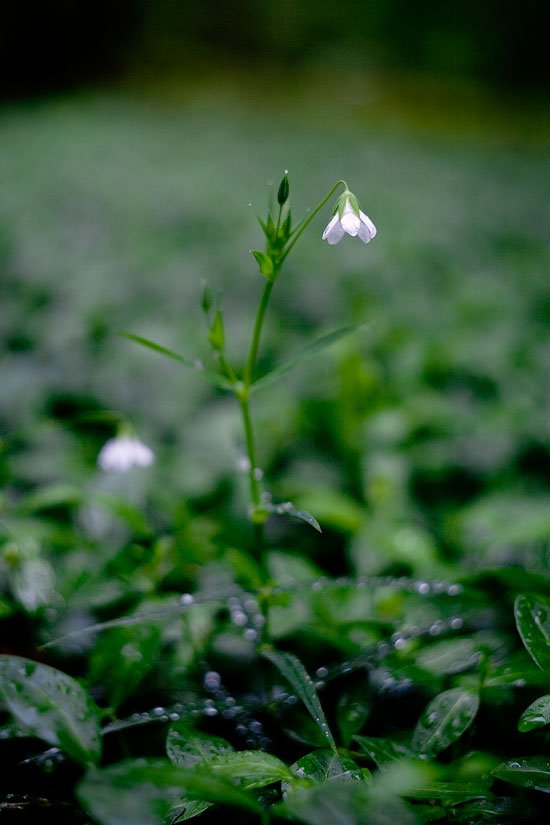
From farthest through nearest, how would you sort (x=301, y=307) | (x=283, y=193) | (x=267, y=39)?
1. (x=267, y=39)
2. (x=301, y=307)
3. (x=283, y=193)

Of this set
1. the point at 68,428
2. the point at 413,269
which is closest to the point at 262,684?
the point at 68,428

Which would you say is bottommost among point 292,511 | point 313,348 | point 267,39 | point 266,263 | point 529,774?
point 529,774

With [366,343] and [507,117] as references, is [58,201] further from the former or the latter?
[507,117]

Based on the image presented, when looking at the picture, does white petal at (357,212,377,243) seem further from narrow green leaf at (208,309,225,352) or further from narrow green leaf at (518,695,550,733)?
narrow green leaf at (518,695,550,733)

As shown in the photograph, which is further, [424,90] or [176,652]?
[424,90]

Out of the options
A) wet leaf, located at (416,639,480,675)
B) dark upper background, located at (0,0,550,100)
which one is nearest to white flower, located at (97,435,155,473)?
wet leaf, located at (416,639,480,675)

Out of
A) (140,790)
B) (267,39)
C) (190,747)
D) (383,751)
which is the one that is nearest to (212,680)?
(190,747)

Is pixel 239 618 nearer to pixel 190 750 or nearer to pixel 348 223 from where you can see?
pixel 190 750

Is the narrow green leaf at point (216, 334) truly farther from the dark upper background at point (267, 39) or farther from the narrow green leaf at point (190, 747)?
the dark upper background at point (267, 39)
